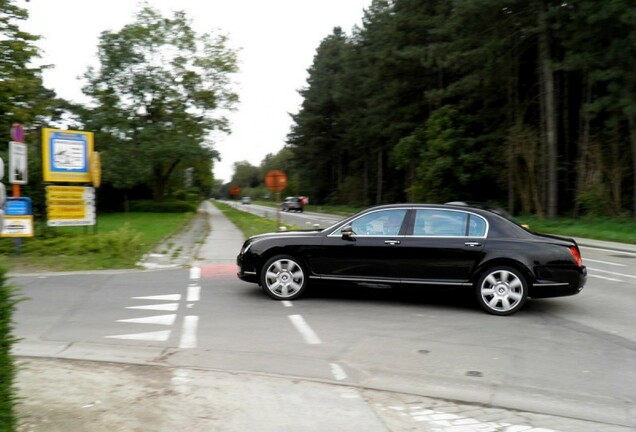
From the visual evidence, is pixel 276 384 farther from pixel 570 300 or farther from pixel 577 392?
pixel 570 300

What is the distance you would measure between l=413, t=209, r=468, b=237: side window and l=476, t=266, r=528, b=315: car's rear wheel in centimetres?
73

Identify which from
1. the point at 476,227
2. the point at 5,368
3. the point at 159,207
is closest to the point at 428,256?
the point at 476,227

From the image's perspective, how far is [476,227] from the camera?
7973 millimetres

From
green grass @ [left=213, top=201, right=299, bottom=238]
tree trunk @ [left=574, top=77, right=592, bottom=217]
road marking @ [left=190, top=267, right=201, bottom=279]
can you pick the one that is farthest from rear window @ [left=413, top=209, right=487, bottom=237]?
tree trunk @ [left=574, top=77, right=592, bottom=217]

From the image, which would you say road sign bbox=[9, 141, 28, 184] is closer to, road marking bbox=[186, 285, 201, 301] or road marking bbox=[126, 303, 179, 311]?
road marking bbox=[186, 285, 201, 301]

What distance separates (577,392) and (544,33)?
25512 millimetres

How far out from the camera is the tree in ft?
129

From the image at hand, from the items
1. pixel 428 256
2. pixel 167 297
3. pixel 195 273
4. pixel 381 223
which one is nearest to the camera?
pixel 428 256

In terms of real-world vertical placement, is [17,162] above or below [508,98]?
below

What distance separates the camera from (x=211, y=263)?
13.4 metres

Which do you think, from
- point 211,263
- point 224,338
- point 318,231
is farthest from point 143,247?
point 224,338

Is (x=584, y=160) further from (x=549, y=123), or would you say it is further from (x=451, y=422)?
(x=451, y=422)

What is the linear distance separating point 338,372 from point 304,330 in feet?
5.37

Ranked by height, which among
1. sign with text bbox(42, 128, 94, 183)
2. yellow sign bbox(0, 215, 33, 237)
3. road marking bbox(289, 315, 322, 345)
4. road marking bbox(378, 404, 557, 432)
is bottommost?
road marking bbox(378, 404, 557, 432)
